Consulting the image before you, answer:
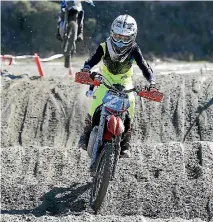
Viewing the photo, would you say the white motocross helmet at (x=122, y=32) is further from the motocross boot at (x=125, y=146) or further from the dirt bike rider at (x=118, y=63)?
the motocross boot at (x=125, y=146)

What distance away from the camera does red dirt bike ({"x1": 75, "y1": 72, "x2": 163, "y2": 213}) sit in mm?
6520

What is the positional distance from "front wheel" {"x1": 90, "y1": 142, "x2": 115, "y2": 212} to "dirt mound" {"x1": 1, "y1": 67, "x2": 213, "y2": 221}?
0.80ft

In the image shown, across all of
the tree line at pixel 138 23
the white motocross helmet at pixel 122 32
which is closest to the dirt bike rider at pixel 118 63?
the white motocross helmet at pixel 122 32

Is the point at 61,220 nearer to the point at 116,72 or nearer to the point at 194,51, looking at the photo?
the point at 116,72

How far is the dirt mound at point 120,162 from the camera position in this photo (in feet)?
22.7

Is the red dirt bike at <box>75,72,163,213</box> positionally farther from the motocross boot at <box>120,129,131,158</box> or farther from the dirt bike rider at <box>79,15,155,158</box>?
the motocross boot at <box>120,129,131,158</box>

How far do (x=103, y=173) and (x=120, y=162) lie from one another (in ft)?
4.51

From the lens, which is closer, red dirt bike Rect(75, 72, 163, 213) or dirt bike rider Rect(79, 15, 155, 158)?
red dirt bike Rect(75, 72, 163, 213)

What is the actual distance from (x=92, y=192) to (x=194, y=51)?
1527 cm

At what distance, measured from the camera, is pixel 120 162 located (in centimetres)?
791

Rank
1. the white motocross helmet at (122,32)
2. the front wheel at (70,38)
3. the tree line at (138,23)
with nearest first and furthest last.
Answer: the white motocross helmet at (122,32)
the front wheel at (70,38)
the tree line at (138,23)

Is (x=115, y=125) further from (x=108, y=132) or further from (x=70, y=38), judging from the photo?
(x=70, y=38)

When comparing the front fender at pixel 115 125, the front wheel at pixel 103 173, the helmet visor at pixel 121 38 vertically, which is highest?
the helmet visor at pixel 121 38

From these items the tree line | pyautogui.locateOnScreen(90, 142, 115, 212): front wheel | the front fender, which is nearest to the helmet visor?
the front fender
